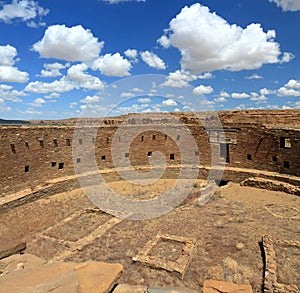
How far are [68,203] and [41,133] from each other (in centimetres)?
436

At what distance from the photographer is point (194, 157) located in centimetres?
1839

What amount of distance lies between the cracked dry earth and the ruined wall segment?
2007 millimetres

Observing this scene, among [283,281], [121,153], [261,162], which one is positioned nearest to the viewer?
[283,281]

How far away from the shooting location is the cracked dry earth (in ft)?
23.4

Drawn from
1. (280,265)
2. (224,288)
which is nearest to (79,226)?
(224,288)

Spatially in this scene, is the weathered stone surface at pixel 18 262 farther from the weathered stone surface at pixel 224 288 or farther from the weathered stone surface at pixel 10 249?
the weathered stone surface at pixel 224 288

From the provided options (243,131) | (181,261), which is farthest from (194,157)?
(181,261)

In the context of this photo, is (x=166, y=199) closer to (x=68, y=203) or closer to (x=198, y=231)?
(x=198, y=231)

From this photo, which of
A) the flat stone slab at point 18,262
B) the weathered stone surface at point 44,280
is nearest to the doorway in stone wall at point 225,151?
the flat stone slab at point 18,262

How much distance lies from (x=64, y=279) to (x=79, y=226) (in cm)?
775

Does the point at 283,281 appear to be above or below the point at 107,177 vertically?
below

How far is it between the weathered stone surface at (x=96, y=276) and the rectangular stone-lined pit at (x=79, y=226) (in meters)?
6.06

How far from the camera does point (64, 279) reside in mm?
3295

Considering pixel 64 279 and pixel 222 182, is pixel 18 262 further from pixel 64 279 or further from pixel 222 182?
pixel 222 182
